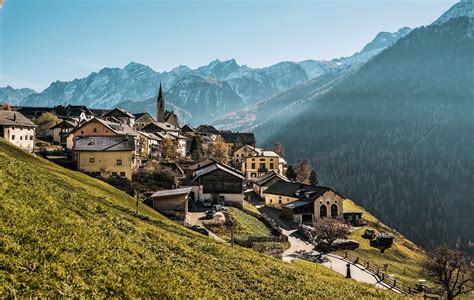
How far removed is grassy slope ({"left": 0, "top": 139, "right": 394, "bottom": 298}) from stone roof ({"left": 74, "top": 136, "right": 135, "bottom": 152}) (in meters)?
43.7

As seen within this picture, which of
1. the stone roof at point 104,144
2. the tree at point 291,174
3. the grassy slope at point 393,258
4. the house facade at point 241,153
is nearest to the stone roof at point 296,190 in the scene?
the grassy slope at point 393,258

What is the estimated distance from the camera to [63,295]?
35.6 feet

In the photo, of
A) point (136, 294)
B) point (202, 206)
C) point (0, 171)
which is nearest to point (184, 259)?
point (136, 294)

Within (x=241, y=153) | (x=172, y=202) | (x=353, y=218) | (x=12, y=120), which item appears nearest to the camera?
(x=172, y=202)

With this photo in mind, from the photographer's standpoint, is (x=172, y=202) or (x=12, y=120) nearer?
(x=172, y=202)

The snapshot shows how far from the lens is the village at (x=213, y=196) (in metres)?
53.5

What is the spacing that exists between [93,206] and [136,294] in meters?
12.7

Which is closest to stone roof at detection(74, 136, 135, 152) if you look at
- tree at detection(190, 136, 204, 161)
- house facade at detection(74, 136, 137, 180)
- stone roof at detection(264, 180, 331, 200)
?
house facade at detection(74, 136, 137, 180)

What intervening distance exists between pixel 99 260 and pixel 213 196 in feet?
194

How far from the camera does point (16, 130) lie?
232 feet

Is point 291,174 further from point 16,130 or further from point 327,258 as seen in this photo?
point 16,130

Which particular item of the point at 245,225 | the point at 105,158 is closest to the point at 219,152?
the point at 105,158

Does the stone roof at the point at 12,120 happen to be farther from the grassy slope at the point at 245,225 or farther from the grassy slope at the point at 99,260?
the grassy slope at the point at 99,260

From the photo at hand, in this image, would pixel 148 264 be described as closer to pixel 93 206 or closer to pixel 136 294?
pixel 136 294
